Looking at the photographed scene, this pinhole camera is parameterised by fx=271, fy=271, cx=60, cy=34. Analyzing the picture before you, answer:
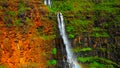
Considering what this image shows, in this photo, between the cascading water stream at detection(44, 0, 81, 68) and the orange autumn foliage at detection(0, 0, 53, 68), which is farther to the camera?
the cascading water stream at detection(44, 0, 81, 68)

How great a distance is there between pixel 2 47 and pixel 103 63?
16.4ft

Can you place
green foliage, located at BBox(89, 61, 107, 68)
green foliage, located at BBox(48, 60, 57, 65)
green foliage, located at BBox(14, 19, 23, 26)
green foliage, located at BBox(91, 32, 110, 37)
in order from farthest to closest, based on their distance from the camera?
green foliage, located at BBox(14, 19, 23, 26) → green foliage, located at BBox(91, 32, 110, 37) → green foliage, located at BBox(89, 61, 107, 68) → green foliage, located at BBox(48, 60, 57, 65)

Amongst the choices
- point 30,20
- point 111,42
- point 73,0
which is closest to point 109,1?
point 73,0

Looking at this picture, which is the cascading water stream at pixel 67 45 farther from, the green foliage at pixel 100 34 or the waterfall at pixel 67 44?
the green foliage at pixel 100 34

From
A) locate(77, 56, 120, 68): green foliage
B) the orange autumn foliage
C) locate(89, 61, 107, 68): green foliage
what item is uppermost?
the orange autumn foliage

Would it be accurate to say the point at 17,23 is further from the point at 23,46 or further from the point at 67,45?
the point at 67,45

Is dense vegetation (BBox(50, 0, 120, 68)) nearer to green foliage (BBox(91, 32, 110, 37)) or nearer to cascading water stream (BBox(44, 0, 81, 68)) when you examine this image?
green foliage (BBox(91, 32, 110, 37))

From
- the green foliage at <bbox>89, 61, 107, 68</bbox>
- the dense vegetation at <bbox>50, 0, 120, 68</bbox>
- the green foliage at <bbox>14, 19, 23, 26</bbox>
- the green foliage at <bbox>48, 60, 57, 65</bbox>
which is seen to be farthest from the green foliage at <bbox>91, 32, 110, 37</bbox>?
the green foliage at <bbox>14, 19, 23, 26</bbox>

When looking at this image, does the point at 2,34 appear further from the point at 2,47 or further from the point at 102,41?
the point at 102,41

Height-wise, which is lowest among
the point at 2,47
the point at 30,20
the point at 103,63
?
the point at 103,63

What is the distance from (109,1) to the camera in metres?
18.0

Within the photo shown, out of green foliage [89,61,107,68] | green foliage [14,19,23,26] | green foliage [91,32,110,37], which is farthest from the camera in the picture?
green foliage [14,19,23,26]

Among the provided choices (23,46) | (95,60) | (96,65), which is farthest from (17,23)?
(96,65)

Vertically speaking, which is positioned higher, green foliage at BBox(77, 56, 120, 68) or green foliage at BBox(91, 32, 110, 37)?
green foliage at BBox(91, 32, 110, 37)
